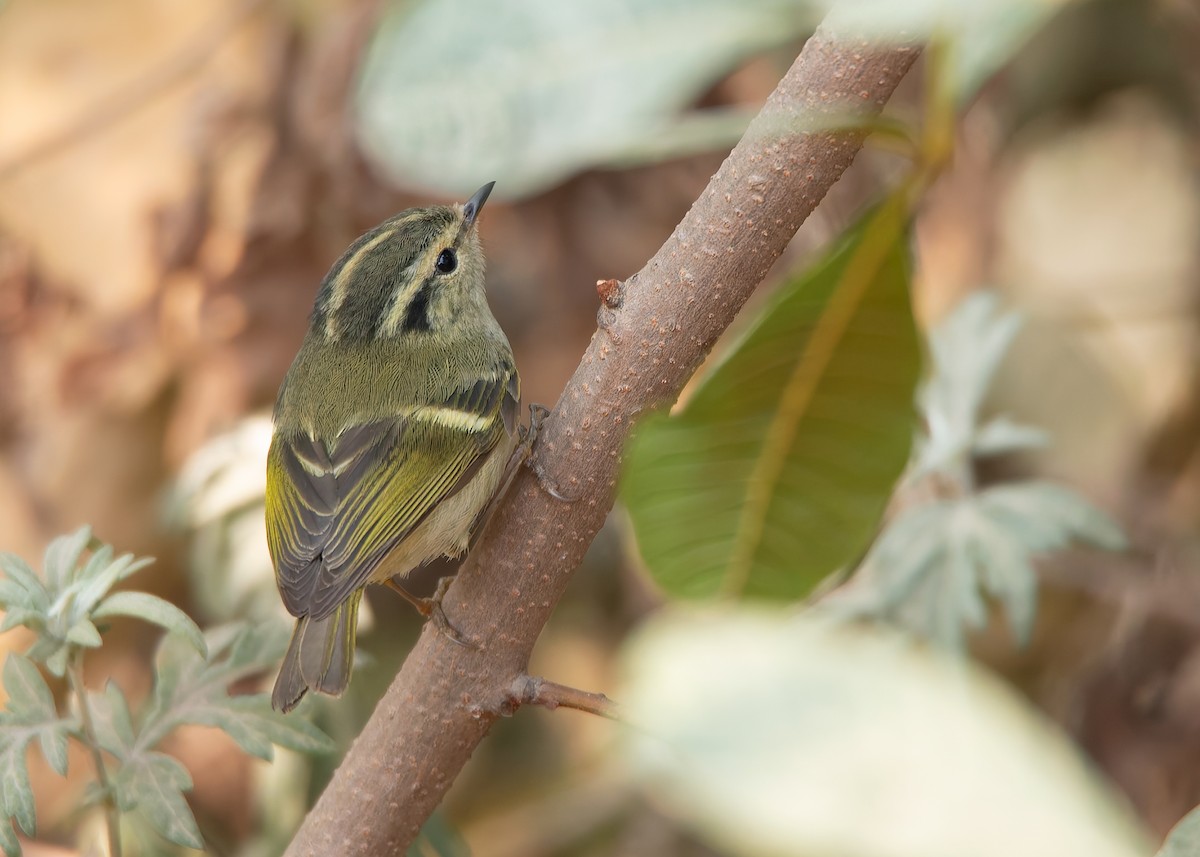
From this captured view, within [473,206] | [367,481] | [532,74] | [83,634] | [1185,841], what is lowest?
[1185,841]

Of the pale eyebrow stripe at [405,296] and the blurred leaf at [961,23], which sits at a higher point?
the pale eyebrow stripe at [405,296]

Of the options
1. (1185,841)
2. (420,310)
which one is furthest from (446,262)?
(1185,841)

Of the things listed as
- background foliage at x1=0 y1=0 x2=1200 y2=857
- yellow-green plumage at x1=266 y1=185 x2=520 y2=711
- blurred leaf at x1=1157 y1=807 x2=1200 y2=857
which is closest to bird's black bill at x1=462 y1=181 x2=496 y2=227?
yellow-green plumage at x1=266 y1=185 x2=520 y2=711

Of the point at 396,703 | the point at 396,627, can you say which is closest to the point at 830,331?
the point at 396,703

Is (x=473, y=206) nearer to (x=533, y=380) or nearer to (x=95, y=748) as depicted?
(x=533, y=380)

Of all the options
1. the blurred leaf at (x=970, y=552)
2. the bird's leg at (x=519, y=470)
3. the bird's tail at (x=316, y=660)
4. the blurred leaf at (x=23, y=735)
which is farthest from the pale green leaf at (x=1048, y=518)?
the blurred leaf at (x=23, y=735)

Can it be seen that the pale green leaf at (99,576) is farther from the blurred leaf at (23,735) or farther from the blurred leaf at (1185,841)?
the blurred leaf at (1185,841)
